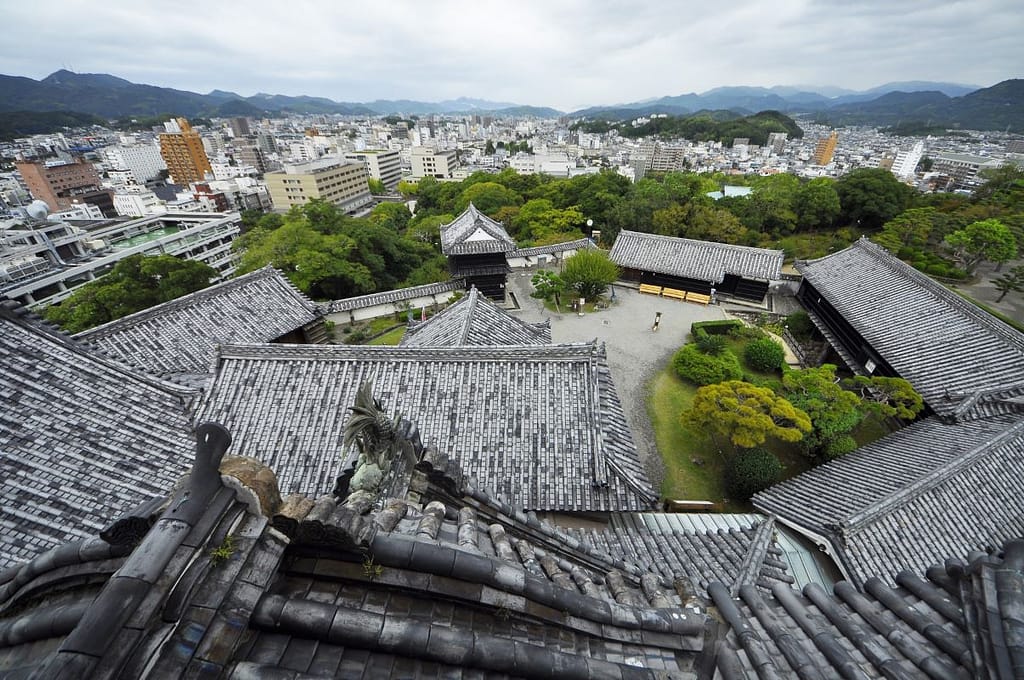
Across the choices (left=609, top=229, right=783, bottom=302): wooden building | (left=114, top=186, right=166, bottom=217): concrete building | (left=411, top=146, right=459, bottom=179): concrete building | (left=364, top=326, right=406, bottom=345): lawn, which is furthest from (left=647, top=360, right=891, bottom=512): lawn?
(left=411, top=146, right=459, bottom=179): concrete building

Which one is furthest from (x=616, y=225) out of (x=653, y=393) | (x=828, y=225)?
(x=653, y=393)

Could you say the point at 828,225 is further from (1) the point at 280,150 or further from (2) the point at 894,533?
(1) the point at 280,150

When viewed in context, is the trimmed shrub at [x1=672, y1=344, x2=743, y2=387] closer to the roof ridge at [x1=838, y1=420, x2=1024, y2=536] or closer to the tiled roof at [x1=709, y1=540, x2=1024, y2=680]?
the roof ridge at [x1=838, y1=420, x2=1024, y2=536]

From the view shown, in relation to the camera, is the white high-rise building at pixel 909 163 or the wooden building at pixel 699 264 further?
the white high-rise building at pixel 909 163

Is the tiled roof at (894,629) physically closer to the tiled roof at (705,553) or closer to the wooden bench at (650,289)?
the tiled roof at (705,553)

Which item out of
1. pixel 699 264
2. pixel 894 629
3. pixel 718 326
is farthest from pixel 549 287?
pixel 894 629

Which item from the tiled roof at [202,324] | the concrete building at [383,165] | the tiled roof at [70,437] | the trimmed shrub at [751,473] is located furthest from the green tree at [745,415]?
the concrete building at [383,165]

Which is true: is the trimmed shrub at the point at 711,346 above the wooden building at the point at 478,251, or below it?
below
